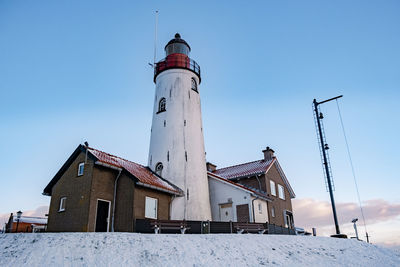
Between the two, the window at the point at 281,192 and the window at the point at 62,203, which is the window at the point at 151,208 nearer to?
the window at the point at 62,203

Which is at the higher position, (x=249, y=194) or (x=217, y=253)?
(x=249, y=194)

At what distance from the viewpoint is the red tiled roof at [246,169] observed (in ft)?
96.9

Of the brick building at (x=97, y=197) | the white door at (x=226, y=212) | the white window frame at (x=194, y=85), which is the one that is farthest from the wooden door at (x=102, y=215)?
the white window frame at (x=194, y=85)

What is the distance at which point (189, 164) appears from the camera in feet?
84.3

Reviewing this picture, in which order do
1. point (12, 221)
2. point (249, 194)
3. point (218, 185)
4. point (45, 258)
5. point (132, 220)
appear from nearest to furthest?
point (45, 258) → point (132, 220) → point (249, 194) → point (218, 185) → point (12, 221)

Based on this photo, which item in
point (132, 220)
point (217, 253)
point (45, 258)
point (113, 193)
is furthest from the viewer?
point (113, 193)

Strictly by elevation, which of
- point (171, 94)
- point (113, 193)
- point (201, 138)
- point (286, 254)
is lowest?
point (286, 254)

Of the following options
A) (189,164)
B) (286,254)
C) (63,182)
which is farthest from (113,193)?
(286,254)

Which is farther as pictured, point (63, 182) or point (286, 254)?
point (63, 182)

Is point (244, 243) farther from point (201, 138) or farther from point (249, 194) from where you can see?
point (201, 138)

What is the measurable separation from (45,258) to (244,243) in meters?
9.05

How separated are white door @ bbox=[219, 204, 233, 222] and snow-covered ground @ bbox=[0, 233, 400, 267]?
813 centimetres

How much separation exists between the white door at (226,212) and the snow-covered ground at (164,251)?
320 inches

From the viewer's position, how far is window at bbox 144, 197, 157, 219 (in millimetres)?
20973
